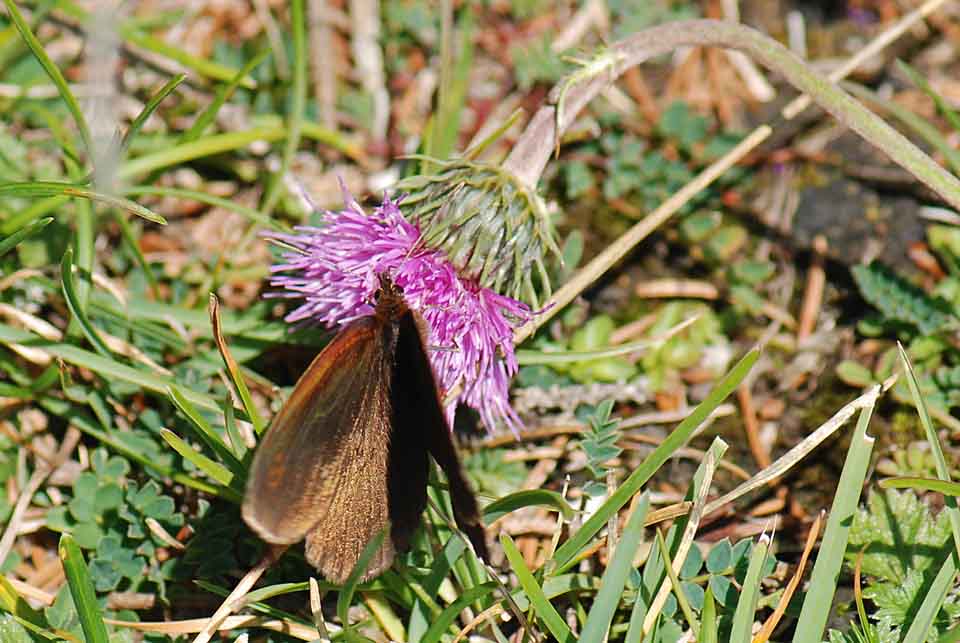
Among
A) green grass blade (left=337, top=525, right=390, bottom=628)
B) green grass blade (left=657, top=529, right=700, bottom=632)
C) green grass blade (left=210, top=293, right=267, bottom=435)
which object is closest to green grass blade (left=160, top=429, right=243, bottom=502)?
green grass blade (left=210, top=293, right=267, bottom=435)

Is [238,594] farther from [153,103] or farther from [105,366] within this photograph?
[153,103]

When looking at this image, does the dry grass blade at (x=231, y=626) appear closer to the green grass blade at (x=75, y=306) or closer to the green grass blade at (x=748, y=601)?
the green grass blade at (x=75, y=306)

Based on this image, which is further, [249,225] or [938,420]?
[249,225]

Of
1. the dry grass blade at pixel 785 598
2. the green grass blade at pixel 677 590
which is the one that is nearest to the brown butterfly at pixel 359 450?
the green grass blade at pixel 677 590

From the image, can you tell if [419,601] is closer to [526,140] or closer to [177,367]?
[177,367]

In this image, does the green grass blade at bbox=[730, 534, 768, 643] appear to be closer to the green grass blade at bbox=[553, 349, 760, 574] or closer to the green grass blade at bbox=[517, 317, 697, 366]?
the green grass blade at bbox=[553, 349, 760, 574]

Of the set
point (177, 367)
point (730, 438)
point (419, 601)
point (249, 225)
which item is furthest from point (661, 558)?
point (249, 225)

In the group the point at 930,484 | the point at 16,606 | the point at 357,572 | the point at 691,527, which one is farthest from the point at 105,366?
the point at 930,484
